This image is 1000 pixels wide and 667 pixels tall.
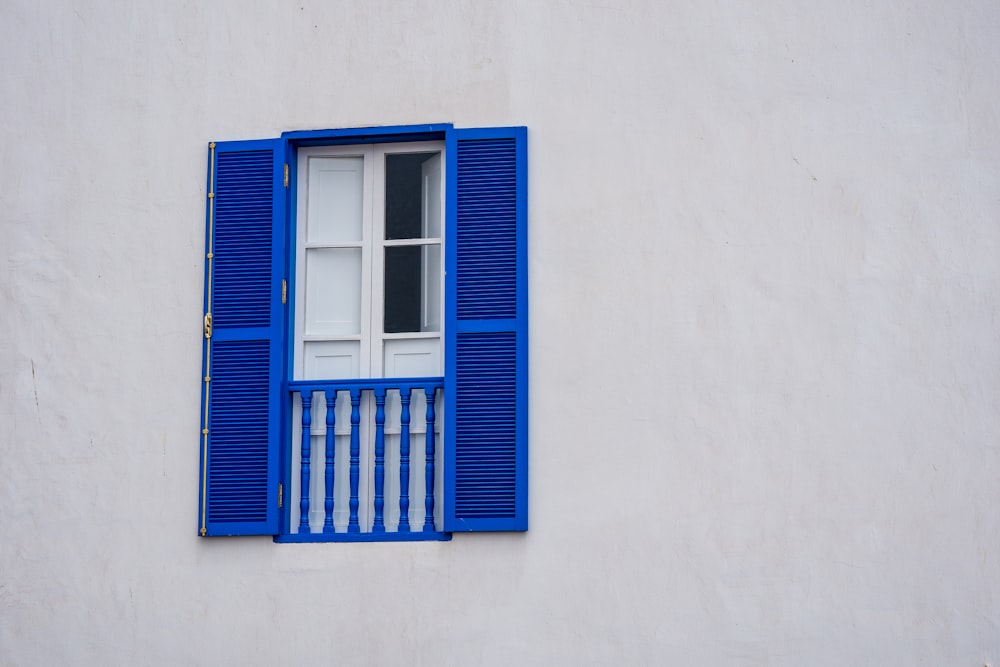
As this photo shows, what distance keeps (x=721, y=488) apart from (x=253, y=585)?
6.75ft

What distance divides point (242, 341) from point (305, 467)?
2.07 ft

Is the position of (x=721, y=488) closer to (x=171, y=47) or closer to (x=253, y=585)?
(x=253, y=585)

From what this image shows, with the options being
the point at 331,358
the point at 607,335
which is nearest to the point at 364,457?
the point at 331,358

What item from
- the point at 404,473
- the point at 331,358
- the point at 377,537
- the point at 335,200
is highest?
the point at 335,200

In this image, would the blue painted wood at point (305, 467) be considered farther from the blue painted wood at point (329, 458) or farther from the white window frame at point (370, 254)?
the white window frame at point (370, 254)

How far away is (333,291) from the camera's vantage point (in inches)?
252

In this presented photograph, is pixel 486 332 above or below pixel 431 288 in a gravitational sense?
below

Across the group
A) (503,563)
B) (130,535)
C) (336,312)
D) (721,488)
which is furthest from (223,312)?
(721,488)

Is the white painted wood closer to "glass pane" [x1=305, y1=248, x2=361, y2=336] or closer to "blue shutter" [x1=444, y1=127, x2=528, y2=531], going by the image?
"glass pane" [x1=305, y1=248, x2=361, y2=336]

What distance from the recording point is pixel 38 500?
621 cm

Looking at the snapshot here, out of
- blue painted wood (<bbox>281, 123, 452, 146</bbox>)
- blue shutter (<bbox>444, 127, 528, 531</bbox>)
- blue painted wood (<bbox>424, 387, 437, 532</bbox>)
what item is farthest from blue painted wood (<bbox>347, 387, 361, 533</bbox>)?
blue painted wood (<bbox>281, 123, 452, 146</bbox>)

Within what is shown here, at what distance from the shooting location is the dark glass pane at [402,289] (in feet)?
20.8

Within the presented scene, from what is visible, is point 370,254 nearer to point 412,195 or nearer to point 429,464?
point 412,195

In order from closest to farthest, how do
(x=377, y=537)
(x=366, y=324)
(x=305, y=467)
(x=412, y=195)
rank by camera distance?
(x=377, y=537), (x=305, y=467), (x=366, y=324), (x=412, y=195)
